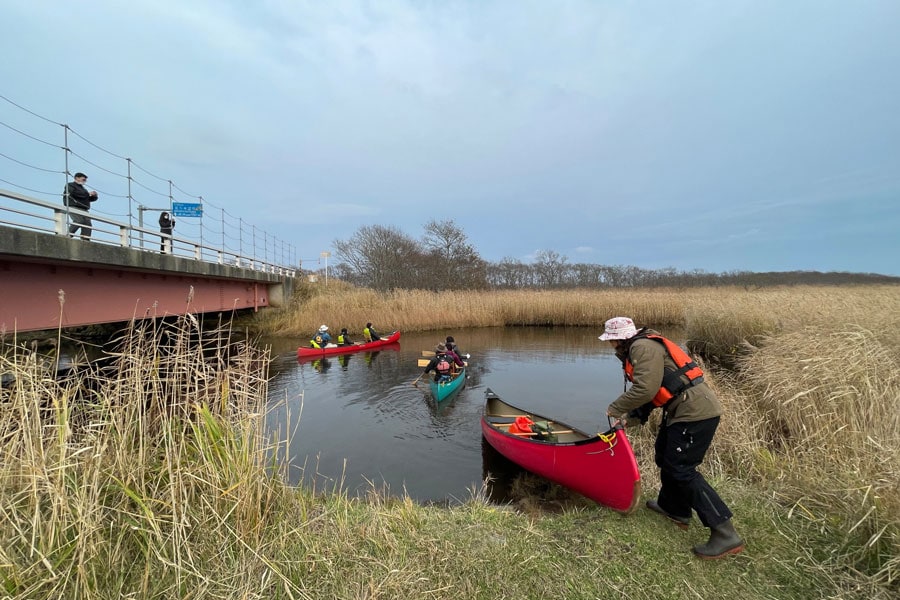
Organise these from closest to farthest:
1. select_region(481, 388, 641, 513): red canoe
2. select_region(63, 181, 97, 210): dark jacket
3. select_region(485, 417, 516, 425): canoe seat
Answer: select_region(481, 388, 641, 513): red canoe
select_region(485, 417, 516, 425): canoe seat
select_region(63, 181, 97, 210): dark jacket

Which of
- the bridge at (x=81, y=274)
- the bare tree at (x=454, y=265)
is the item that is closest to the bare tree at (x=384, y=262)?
the bare tree at (x=454, y=265)

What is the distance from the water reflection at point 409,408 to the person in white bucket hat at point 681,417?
303cm

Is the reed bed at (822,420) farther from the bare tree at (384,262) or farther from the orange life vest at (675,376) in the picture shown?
the bare tree at (384,262)

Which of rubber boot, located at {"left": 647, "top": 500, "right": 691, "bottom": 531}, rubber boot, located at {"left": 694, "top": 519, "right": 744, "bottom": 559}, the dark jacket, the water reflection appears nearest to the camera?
rubber boot, located at {"left": 694, "top": 519, "right": 744, "bottom": 559}

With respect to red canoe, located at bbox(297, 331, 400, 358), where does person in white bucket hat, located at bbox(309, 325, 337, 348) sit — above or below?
above

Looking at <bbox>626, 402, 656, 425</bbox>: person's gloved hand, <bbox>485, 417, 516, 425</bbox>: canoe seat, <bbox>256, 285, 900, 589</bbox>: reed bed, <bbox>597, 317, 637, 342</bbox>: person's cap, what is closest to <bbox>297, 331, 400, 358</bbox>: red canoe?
<bbox>485, 417, 516, 425</bbox>: canoe seat

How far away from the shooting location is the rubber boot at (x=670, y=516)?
396 centimetres

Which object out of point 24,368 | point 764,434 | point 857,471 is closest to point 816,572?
point 857,471

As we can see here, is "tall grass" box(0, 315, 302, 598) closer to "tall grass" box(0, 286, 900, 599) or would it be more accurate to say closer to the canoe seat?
"tall grass" box(0, 286, 900, 599)

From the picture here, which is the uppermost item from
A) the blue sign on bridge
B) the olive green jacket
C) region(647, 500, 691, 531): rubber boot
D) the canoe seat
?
the blue sign on bridge

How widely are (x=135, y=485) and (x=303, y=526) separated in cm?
128

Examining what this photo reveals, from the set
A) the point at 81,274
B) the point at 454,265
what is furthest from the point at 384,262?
the point at 81,274

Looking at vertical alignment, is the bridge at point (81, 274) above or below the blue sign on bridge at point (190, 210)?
below

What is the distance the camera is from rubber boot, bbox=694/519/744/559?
11.1 feet
